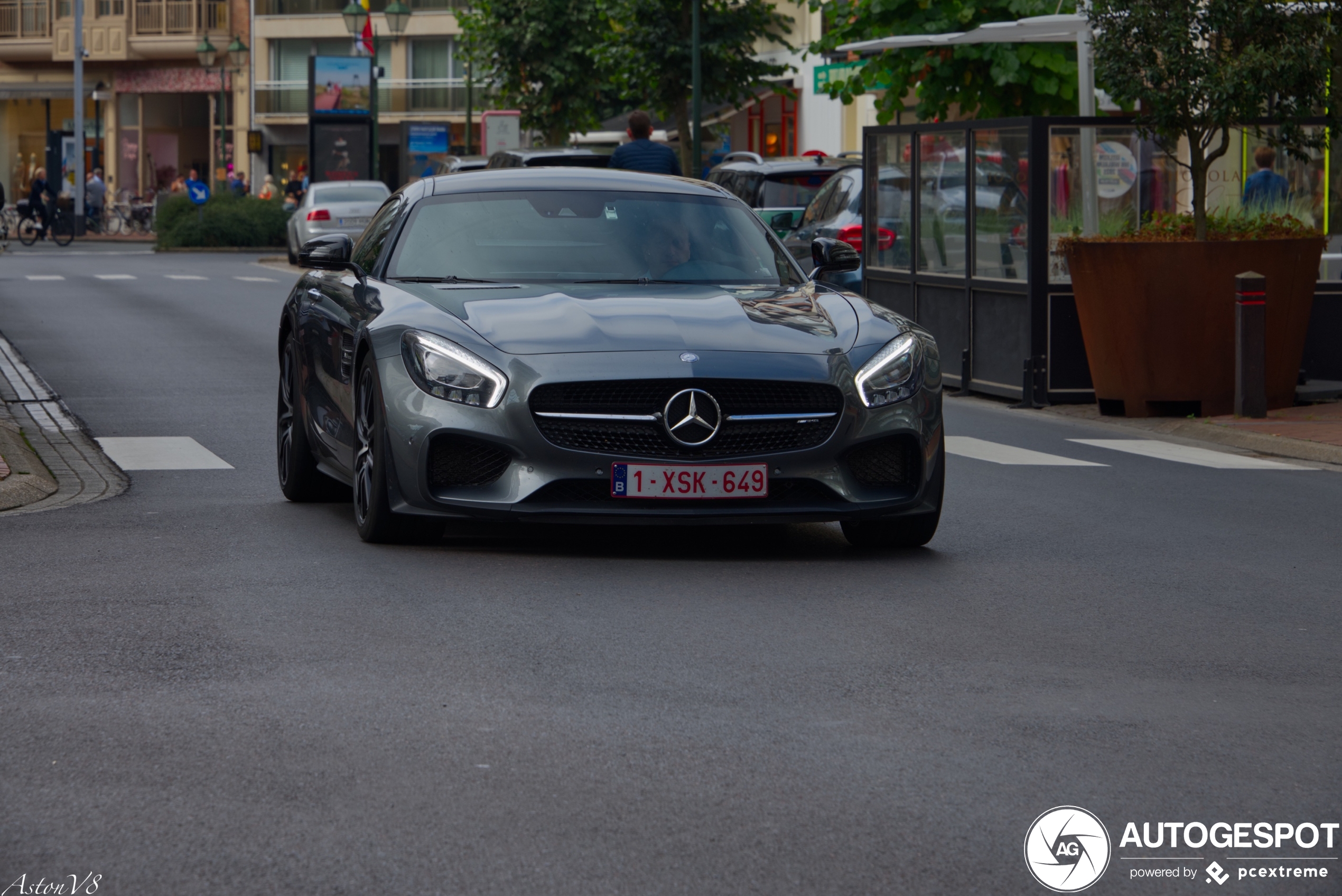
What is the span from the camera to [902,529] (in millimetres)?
8320

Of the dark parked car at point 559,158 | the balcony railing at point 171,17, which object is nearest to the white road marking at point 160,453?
the dark parked car at point 559,158

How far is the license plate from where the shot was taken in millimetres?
7594

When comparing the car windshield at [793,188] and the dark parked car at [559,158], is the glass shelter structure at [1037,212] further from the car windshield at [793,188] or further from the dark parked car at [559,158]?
the dark parked car at [559,158]

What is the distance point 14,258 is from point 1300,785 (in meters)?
39.9

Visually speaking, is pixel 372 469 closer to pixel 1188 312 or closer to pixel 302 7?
pixel 1188 312

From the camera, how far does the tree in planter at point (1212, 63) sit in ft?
48.6

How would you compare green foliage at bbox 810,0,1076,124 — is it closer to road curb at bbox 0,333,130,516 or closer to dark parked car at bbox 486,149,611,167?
dark parked car at bbox 486,149,611,167

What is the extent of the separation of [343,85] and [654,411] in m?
46.2

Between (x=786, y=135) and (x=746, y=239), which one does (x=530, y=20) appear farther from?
(x=746, y=239)

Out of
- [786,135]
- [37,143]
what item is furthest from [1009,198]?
[37,143]

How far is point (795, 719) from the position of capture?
541 centimetres

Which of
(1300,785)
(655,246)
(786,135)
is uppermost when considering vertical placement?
(786,135)

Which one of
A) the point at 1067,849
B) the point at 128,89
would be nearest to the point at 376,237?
the point at 1067,849

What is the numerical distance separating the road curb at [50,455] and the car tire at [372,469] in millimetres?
1897
